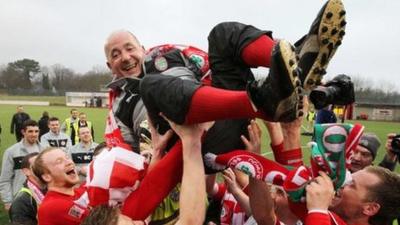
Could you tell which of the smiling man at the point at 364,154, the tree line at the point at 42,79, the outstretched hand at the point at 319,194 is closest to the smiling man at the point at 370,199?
the outstretched hand at the point at 319,194

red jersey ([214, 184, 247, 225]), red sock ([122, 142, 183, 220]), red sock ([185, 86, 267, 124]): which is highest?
red sock ([185, 86, 267, 124])

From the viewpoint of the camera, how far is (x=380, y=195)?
2.66 metres

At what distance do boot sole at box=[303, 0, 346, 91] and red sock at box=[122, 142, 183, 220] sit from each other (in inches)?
30.9

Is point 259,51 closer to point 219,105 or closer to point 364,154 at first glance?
point 219,105

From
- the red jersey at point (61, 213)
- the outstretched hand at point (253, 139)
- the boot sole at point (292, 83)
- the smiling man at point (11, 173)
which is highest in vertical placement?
the boot sole at point (292, 83)

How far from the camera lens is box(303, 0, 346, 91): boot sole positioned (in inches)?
81.4

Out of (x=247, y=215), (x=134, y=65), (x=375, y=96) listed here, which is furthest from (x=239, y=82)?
(x=375, y=96)

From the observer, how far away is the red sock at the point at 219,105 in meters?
1.88

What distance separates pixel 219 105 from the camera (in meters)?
1.93

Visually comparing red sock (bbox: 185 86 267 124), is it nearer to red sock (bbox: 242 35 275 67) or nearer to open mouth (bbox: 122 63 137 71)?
red sock (bbox: 242 35 275 67)

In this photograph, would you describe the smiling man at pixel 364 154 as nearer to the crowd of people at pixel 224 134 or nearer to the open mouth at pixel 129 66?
the crowd of people at pixel 224 134

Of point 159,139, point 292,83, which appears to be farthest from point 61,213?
point 292,83

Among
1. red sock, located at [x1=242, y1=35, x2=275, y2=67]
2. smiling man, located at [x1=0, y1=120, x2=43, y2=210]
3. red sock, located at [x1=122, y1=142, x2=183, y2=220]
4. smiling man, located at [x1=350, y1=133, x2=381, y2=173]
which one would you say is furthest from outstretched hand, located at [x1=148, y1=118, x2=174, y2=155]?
smiling man, located at [x1=0, y1=120, x2=43, y2=210]

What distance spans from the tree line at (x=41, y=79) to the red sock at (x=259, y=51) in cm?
5873
